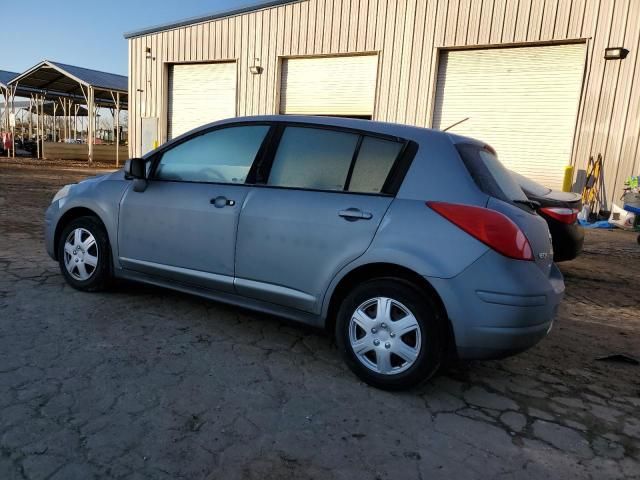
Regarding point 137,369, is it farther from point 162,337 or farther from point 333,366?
point 333,366

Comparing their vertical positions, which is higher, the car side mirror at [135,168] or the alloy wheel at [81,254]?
the car side mirror at [135,168]

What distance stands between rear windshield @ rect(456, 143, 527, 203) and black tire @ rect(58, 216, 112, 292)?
2.84 metres

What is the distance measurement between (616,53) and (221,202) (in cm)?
1018

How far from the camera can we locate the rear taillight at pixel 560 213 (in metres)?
5.07

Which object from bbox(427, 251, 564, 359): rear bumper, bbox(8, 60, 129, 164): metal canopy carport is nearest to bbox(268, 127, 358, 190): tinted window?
bbox(427, 251, 564, 359): rear bumper

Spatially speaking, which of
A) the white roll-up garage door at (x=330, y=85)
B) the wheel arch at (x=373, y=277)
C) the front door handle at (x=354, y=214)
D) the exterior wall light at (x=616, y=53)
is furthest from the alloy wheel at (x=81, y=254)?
the exterior wall light at (x=616, y=53)

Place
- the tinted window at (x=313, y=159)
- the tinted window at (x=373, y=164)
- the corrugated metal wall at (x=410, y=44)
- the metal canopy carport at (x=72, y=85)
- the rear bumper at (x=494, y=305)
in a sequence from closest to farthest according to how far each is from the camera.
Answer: the rear bumper at (x=494, y=305) < the tinted window at (x=373, y=164) < the tinted window at (x=313, y=159) < the corrugated metal wall at (x=410, y=44) < the metal canopy carport at (x=72, y=85)

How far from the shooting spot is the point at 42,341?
3.23 m

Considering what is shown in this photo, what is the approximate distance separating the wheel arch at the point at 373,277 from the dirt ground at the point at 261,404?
348 millimetres

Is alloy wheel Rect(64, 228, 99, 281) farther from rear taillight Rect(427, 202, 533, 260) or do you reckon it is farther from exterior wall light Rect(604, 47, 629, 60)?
exterior wall light Rect(604, 47, 629, 60)

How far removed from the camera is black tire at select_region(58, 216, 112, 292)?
13.5ft

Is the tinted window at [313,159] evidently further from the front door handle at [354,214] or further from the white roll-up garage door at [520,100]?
the white roll-up garage door at [520,100]

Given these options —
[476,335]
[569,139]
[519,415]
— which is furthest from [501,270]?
[569,139]

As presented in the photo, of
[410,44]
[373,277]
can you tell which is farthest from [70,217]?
[410,44]
